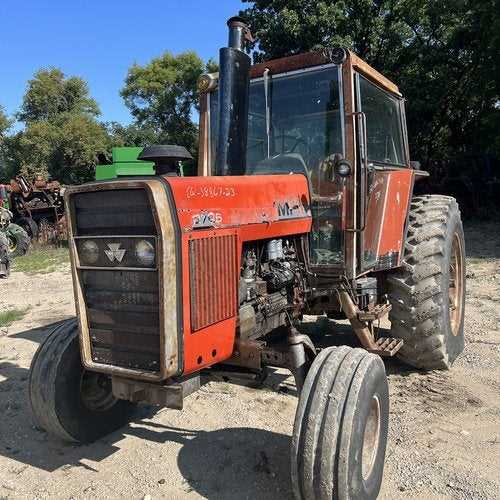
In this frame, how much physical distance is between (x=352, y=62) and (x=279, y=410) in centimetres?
252

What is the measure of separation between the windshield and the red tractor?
0.03 feet

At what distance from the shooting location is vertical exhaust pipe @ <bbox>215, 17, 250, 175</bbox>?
3.42m

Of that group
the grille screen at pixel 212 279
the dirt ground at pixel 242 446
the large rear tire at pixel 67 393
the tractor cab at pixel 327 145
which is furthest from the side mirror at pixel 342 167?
the large rear tire at pixel 67 393

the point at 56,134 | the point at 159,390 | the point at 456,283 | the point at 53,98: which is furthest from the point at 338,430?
the point at 53,98

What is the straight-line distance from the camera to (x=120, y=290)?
9.24ft

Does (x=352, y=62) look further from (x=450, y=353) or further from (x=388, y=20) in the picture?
(x=388, y=20)

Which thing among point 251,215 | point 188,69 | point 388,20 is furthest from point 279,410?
point 188,69

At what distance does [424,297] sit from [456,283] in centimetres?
127

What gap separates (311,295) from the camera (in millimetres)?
3916

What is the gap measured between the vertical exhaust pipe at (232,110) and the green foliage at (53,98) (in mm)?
30346

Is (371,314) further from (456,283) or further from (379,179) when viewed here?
(456,283)

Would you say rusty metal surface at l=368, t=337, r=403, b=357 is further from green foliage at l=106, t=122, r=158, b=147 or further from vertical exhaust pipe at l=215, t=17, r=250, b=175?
green foliage at l=106, t=122, r=158, b=147

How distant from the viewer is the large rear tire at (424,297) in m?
4.44

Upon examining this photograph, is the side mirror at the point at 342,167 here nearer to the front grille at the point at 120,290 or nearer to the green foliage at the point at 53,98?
the front grille at the point at 120,290
